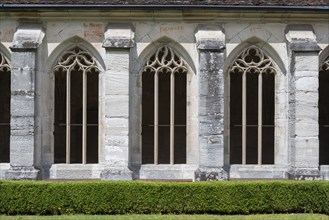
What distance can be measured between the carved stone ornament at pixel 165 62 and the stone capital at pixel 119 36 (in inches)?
35.3

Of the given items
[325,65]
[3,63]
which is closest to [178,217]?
[325,65]

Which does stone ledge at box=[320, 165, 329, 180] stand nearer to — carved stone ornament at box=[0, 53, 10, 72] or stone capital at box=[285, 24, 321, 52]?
stone capital at box=[285, 24, 321, 52]

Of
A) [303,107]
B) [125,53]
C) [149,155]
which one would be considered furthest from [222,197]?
[149,155]

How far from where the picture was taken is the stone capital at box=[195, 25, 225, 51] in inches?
548

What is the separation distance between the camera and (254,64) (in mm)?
14836

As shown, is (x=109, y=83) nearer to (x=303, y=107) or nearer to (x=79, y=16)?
(x=79, y=16)

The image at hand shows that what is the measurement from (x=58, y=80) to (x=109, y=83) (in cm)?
615

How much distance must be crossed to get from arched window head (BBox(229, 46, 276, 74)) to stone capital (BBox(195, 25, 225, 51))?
94 cm

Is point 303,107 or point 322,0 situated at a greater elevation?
point 322,0

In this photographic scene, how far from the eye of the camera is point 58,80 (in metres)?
19.8

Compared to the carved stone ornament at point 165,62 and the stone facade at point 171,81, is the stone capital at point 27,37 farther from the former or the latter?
the carved stone ornament at point 165,62

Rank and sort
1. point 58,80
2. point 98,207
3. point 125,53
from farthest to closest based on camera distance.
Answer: point 58,80 → point 125,53 → point 98,207

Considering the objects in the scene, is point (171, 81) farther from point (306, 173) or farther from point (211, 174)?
point (306, 173)

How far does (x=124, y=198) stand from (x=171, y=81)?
420 centimetres
